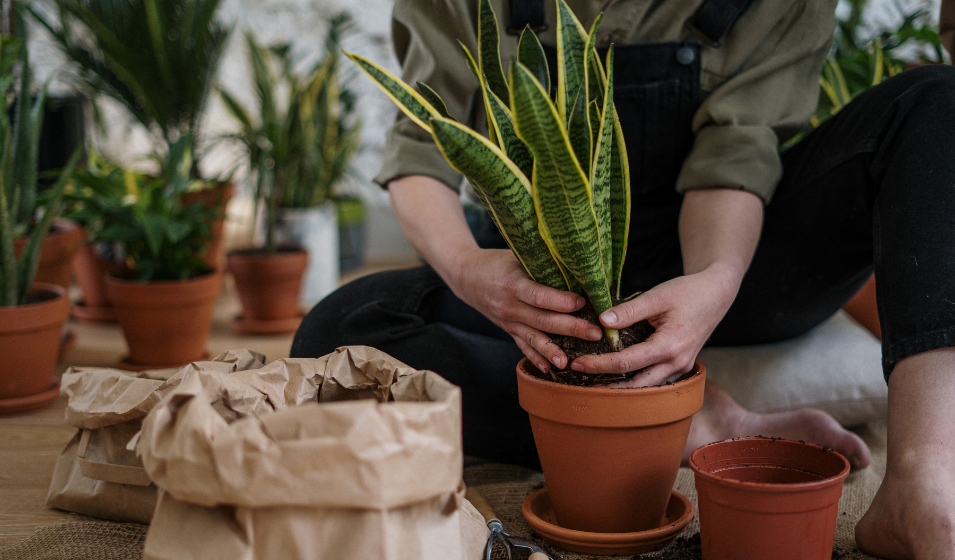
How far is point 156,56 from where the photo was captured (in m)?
2.26

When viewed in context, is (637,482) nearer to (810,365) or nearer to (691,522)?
(691,522)

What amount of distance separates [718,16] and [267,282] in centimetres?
143

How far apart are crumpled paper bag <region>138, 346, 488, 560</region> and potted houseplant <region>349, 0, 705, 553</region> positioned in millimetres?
194

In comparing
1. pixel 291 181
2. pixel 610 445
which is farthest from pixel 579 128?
pixel 291 181

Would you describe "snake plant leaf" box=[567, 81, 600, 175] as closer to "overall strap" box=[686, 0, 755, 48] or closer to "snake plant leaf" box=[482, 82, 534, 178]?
"snake plant leaf" box=[482, 82, 534, 178]

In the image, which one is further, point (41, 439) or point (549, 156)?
point (41, 439)

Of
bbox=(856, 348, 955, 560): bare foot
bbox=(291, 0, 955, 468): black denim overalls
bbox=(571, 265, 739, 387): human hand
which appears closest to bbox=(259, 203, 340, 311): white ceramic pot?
bbox=(291, 0, 955, 468): black denim overalls

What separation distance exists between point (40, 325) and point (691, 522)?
3.99 feet

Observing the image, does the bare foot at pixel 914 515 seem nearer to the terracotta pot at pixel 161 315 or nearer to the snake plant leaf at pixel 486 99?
the snake plant leaf at pixel 486 99

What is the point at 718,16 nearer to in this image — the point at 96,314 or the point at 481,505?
the point at 481,505

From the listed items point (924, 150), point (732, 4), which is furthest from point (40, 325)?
point (924, 150)

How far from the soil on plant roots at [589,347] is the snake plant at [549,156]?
0.05 ft

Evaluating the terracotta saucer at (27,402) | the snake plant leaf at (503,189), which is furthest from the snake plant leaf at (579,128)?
the terracotta saucer at (27,402)

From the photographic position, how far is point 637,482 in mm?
799
